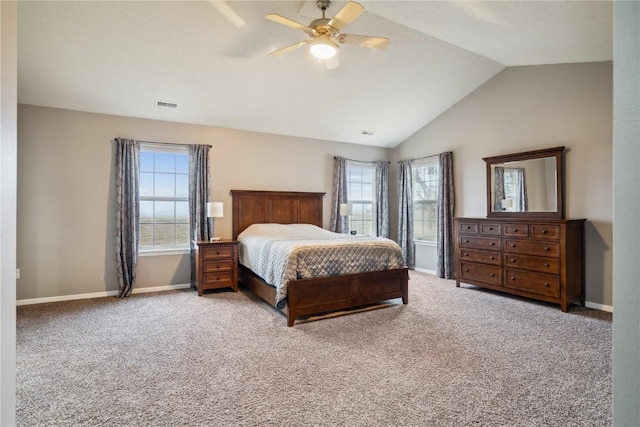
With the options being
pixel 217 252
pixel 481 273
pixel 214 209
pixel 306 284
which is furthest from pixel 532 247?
pixel 214 209

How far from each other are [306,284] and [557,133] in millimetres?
3787

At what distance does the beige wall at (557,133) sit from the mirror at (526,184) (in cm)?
13

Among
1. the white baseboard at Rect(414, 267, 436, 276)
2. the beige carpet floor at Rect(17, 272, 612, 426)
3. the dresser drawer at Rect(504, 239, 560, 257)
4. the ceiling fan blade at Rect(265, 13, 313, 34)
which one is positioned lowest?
the beige carpet floor at Rect(17, 272, 612, 426)

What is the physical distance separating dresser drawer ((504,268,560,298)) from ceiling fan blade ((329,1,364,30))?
144 inches

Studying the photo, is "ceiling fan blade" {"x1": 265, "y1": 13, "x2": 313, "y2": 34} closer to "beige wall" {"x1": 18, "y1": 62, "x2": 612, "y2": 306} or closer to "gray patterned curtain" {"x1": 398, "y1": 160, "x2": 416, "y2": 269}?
"beige wall" {"x1": 18, "y1": 62, "x2": 612, "y2": 306}

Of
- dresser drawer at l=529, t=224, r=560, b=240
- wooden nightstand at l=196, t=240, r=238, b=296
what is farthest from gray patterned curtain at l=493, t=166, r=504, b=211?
wooden nightstand at l=196, t=240, r=238, b=296

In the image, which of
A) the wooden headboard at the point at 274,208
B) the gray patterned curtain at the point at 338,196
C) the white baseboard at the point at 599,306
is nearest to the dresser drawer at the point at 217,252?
the wooden headboard at the point at 274,208

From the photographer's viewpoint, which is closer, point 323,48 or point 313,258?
point 323,48

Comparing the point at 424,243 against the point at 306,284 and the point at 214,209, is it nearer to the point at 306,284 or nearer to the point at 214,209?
the point at 306,284

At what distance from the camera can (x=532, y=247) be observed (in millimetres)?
4219

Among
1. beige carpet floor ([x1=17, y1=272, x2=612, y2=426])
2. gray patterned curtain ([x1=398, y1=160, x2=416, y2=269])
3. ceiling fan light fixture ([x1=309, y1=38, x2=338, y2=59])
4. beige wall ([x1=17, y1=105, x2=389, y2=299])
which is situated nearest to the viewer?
beige carpet floor ([x1=17, y1=272, x2=612, y2=426])

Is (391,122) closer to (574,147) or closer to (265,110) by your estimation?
(265,110)

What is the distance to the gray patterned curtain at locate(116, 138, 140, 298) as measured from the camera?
4598mm

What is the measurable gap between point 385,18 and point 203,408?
388cm
